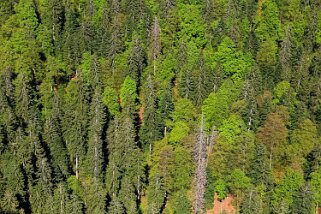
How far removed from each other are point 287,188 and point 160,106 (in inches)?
925

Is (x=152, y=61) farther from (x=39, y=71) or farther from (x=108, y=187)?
(x=108, y=187)

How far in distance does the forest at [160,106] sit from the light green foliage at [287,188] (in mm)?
181

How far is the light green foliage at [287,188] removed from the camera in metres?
75.7

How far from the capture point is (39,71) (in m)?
91.8

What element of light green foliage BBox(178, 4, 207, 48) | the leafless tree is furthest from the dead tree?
light green foliage BBox(178, 4, 207, 48)

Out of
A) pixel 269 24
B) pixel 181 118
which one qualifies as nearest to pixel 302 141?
Result: pixel 181 118

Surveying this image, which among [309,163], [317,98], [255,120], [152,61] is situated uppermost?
[152,61]

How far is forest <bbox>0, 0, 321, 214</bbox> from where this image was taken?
249ft

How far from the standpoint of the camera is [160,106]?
85250 millimetres

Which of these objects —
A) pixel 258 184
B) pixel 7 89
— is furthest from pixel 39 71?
pixel 258 184

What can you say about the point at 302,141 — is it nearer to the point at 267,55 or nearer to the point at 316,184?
the point at 316,184

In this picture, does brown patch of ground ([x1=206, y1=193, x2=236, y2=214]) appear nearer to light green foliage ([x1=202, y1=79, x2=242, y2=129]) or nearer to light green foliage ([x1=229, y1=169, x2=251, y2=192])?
light green foliage ([x1=229, y1=169, x2=251, y2=192])

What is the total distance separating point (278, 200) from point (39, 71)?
149 feet

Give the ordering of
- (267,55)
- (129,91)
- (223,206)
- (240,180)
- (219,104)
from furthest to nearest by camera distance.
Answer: (267,55)
(129,91)
(219,104)
(223,206)
(240,180)
